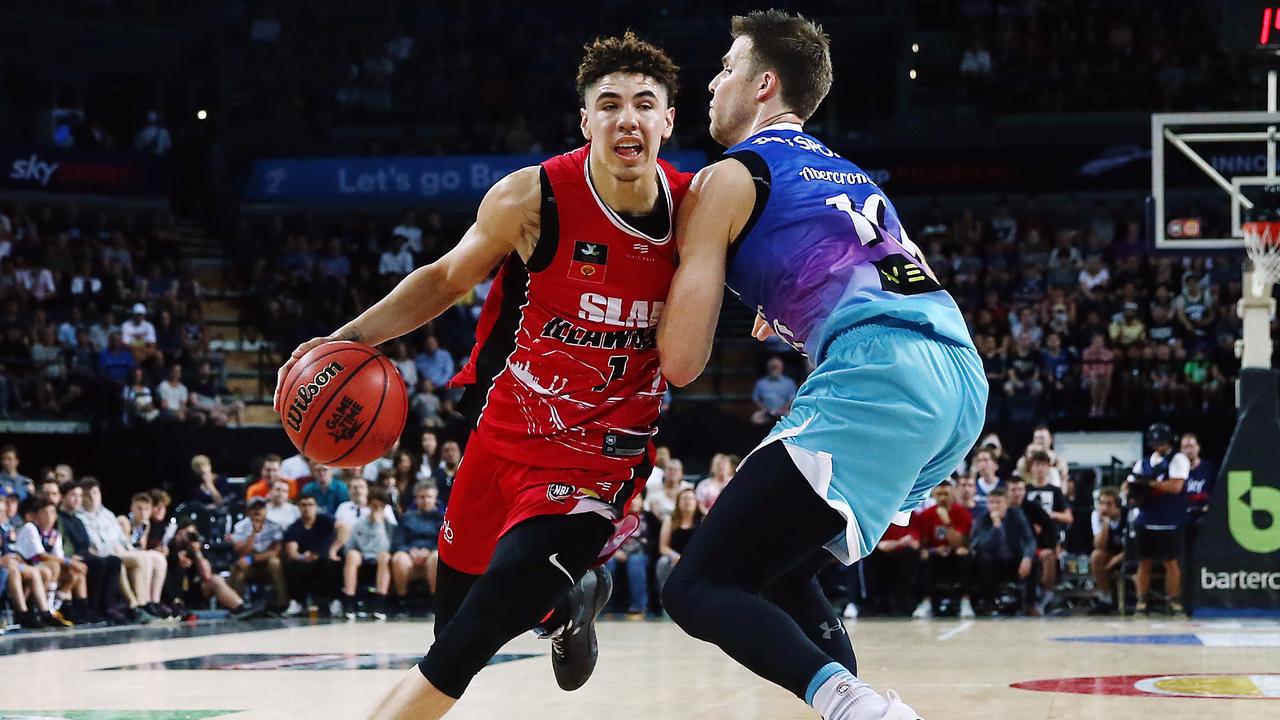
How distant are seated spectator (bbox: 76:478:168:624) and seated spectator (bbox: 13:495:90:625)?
27cm

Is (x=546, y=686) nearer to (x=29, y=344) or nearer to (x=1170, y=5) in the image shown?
(x=29, y=344)

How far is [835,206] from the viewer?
12.4ft

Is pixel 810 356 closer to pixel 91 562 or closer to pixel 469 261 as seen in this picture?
pixel 469 261

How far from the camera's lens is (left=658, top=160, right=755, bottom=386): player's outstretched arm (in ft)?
12.1

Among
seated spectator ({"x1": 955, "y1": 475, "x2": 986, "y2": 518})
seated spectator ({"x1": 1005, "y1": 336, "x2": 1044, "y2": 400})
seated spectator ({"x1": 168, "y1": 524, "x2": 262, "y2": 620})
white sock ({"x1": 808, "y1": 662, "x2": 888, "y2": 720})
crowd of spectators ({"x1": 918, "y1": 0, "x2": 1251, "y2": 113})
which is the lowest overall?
seated spectator ({"x1": 168, "y1": 524, "x2": 262, "y2": 620})

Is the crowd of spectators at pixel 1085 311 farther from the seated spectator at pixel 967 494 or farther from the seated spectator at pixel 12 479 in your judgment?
the seated spectator at pixel 12 479

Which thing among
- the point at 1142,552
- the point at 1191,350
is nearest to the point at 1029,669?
the point at 1142,552

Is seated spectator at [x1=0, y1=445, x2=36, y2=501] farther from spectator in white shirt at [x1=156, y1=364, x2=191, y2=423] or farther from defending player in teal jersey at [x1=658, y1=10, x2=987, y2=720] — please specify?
defending player in teal jersey at [x1=658, y1=10, x2=987, y2=720]

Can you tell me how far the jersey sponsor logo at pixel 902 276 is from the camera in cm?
371

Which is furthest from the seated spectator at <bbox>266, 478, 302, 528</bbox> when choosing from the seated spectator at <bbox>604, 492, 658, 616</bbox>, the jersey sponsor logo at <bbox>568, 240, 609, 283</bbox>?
the jersey sponsor logo at <bbox>568, 240, 609, 283</bbox>

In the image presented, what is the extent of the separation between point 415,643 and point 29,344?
1036cm

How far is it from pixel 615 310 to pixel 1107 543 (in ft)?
31.3

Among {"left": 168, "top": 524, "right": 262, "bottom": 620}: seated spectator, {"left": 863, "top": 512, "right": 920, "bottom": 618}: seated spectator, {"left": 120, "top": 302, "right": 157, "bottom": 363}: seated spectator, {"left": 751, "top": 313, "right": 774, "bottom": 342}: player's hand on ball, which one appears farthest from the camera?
{"left": 120, "top": 302, "right": 157, "bottom": 363}: seated spectator

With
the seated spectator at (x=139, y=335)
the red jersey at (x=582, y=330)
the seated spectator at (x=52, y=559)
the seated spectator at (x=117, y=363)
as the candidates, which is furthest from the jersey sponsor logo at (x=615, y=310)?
the seated spectator at (x=139, y=335)
